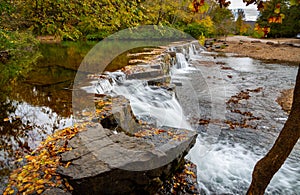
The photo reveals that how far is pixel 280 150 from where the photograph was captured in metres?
1.63

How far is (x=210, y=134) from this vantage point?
18.4ft

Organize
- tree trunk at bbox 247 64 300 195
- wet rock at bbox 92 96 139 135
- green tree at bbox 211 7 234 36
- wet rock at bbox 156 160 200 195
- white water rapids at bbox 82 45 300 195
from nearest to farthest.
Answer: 1. tree trunk at bbox 247 64 300 195
2. wet rock at bbox 156 160 200 195
3. white water rapids at bbox 82 45 300 195
4. wet rock at bbox 92 96 139 135
5. green tree at bbox 211 7 234 36

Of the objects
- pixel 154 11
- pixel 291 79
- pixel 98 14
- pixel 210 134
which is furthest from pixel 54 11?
pixel 291 79

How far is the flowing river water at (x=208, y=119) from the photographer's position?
4.08 m

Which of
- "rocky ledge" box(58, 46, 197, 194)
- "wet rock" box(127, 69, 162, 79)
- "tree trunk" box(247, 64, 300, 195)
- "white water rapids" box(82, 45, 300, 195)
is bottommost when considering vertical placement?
"white water rapids" box(82, 45, 300, 195)

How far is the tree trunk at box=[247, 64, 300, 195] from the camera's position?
153 centimetres

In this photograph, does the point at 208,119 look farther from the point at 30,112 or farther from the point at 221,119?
the point at 30,112

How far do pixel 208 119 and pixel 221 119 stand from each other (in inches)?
16.6

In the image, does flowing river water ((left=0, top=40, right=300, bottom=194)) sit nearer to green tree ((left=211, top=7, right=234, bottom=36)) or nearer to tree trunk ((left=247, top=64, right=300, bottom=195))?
tree trunk ((left=247, top=64, right=300, bottom=195))

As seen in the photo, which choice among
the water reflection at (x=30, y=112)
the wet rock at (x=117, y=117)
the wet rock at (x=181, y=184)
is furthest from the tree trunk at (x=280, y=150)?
the water reflection at (x=30, y=112)

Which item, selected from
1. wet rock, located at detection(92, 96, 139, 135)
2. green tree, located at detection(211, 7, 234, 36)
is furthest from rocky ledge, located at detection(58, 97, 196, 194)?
green tree, located at detection(211, 7, 234, 36)

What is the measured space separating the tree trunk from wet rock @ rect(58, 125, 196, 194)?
132 centimetres

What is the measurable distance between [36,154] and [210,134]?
414 centimetres

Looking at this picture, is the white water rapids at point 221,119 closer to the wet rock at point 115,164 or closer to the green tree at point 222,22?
the wet rock at point 115,164
